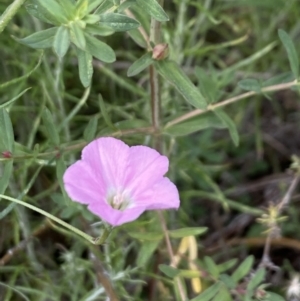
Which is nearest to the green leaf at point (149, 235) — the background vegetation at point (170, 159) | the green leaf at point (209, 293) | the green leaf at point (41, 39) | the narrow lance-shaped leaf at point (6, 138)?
the background vegetation at point (170, 159)

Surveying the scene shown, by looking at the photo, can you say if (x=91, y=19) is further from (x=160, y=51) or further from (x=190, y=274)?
(x=190, y=274)

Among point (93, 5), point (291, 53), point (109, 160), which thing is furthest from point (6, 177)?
point (291, 53)

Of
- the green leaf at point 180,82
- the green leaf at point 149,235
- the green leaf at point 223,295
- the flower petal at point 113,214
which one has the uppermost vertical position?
the green leaf at point 180,82

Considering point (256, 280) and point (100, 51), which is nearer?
point (100, 51)

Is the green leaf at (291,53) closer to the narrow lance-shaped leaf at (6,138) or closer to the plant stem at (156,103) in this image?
the plant stem at (156,103)

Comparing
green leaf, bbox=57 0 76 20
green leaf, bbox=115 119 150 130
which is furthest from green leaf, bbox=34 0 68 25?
green leaf, bbox=115 119 150 130

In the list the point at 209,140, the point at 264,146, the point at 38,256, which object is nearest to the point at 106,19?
the point at 38,256
